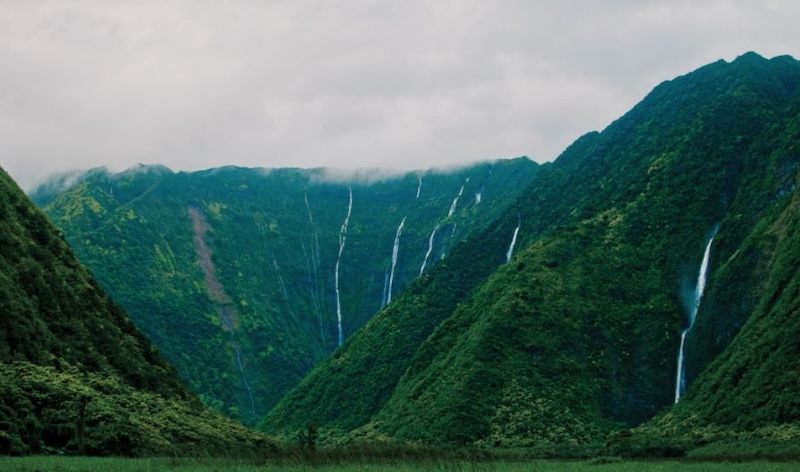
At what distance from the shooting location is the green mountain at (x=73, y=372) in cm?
4703

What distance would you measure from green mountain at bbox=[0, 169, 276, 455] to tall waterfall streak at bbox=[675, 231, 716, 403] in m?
50.1

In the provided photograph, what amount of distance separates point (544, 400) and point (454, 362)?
525 inches

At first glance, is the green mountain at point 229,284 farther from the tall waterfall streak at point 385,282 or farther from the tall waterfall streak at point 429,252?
the tall waterfall streak at point 429,252

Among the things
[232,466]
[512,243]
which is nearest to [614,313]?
[512,243]

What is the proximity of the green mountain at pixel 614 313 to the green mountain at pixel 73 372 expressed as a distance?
31471 millimetres

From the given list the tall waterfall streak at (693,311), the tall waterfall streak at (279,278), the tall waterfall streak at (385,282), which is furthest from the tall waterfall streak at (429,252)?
the tall waterfall streak at (693,311)

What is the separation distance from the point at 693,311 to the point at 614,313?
8608mm

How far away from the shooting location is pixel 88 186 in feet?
650

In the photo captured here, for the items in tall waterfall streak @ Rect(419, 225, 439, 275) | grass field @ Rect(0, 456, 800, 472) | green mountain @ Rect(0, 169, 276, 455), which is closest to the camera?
grass field @ Rect(0, 456, 800, 472)

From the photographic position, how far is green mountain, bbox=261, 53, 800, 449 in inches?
3408

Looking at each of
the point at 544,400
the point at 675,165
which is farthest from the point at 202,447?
the point at 675,165

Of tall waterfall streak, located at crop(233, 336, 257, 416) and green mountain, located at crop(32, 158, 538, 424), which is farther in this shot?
green mountain, located at crop(32, 158, 538, 424)

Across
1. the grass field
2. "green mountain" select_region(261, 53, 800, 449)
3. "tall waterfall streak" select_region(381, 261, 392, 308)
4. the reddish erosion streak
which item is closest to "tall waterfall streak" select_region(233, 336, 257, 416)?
the reddish erosion streak

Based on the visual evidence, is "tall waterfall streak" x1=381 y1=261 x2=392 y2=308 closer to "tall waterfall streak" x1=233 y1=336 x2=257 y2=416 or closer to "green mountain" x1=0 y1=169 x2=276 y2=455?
"tall waterfall streak" x1=233 y1=336 x2=257 y2=416
